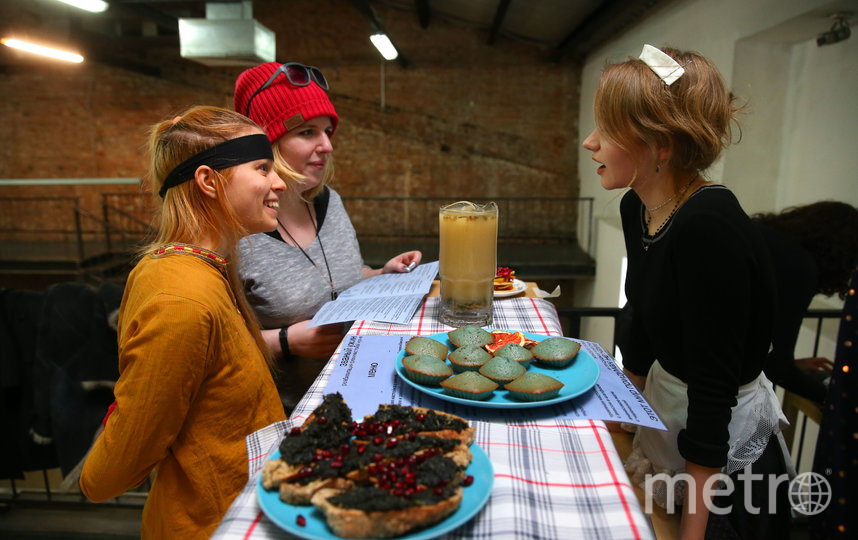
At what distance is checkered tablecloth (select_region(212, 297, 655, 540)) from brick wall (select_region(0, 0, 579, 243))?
26.1 feet

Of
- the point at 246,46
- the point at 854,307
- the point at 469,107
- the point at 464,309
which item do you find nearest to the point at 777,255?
the point at 854,307

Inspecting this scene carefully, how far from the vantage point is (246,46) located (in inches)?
220

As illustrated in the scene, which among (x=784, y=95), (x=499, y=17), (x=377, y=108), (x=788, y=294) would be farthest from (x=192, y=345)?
(x=377, y=108)

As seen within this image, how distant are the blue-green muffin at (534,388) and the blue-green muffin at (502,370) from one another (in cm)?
2

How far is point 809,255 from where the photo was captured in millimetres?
1812

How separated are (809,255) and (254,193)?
187 centimetres

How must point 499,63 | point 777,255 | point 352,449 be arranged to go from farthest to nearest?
point 499,63, point 777,255, point 352,449

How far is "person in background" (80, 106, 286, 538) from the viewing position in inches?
35.1

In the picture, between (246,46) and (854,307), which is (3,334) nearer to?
(854,307)

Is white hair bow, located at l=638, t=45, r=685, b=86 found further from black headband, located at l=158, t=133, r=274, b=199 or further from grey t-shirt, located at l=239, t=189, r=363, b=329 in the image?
grey t-shirt, located at l=239, t=189, r=363, b=329

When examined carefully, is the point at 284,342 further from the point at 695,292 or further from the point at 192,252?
the point at 695,292

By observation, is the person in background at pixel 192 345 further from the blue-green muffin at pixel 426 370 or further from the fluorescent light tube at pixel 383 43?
the fluorescent light tube at pixel 383 43

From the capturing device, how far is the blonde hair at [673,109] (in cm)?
98

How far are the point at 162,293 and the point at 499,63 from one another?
8.20m
